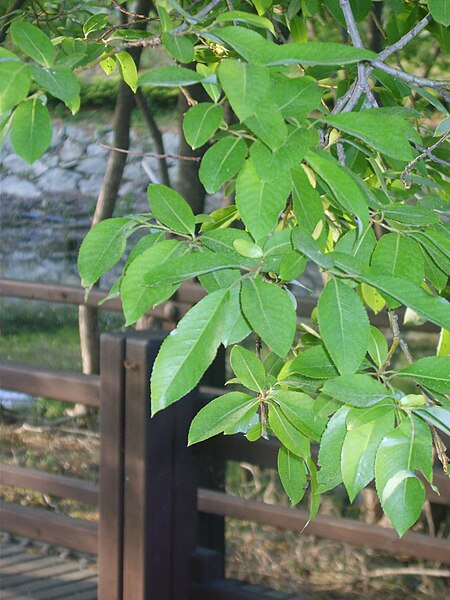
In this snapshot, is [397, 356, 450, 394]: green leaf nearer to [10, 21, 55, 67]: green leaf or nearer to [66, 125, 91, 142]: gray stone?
[10, 21, 55, 67]: green leaf

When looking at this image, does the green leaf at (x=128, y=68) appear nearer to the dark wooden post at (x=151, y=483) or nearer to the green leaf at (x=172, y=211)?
the green leaf at (x=172, y=211)

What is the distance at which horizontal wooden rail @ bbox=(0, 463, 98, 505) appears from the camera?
270 centimetres

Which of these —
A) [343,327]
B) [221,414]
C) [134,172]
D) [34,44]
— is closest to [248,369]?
[221,414]

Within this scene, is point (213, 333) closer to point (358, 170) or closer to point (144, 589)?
point (358, 170)

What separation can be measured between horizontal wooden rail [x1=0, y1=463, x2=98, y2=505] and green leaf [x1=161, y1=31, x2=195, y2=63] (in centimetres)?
193

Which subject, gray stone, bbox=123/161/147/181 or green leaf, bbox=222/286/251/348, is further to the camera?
gray stone, bbox=123/161/147/181

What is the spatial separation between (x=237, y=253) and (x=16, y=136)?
0.22 meters

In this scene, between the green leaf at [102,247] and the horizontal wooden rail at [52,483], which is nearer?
the green leaf at [102,247]

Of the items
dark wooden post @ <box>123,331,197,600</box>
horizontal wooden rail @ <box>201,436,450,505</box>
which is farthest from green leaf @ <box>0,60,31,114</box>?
horizontal wooden rail @ <box>201,436,450,505</box>

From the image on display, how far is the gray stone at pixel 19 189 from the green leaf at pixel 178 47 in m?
7.05

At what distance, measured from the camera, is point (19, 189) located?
780cm

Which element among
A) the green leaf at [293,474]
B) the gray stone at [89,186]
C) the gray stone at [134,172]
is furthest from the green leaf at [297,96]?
the gray stone at [89,186]

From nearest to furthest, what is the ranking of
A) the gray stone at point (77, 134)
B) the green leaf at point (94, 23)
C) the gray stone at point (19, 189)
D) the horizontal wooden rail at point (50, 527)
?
the green leaf at point (94, 23) < the horizontal wooden rail at point (50, 527) < the gray stone at point (19, 189) < the gray stone at point (77, 134)

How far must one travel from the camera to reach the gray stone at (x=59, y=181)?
7.86m
